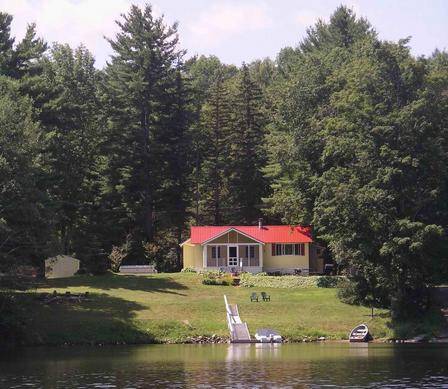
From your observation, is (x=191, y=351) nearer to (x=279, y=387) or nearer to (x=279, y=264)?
(x=279, y=387)

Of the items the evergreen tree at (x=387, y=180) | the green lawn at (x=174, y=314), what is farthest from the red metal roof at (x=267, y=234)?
the evergreen tree at (x=387, y=180)

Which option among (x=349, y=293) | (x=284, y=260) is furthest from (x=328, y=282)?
(x=284, y=260)

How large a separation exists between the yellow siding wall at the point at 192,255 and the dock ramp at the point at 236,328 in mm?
19287

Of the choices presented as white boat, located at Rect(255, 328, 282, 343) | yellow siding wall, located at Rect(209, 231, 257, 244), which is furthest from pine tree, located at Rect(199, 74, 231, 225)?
white boat, located at Rect(255, 328, 282, 343)

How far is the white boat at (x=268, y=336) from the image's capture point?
52.0 meters

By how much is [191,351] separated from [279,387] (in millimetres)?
15519

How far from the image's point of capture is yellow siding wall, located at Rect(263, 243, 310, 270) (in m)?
75.8

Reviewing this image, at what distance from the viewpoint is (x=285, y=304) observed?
5941 centimetres

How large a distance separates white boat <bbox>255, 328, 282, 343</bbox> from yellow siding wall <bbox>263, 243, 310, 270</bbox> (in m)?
23.4

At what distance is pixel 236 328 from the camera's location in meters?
53.8

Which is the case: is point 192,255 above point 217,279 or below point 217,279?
above

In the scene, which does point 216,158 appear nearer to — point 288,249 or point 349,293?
point 288,249

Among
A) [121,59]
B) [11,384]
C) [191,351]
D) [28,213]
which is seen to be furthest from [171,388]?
[121,59]

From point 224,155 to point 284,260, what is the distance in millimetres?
18330
